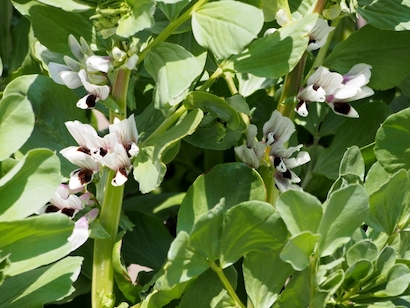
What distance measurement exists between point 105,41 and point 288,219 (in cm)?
16

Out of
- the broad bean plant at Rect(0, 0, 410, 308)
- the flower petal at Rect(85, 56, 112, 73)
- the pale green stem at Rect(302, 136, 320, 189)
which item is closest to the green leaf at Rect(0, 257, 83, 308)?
the broad bean plant at Rect(0, 0, 410, 308)

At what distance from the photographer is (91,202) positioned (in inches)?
16.5

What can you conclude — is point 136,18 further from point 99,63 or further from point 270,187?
point 270,187

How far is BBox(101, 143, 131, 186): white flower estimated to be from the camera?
0.38 metres

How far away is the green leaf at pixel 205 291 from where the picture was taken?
39 cm

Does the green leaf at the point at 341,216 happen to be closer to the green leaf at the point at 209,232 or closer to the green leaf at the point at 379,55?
the green leaf at the point at 209,232

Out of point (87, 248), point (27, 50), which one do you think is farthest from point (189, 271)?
point (27, 50)

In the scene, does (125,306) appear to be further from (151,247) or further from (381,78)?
(381,78)

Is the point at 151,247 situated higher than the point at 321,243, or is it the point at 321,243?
the point at 321,243

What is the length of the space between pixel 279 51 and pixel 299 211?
105mm

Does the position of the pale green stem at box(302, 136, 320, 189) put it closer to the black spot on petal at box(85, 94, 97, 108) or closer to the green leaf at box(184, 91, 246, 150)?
the green leaf at box(184, 91, 246, 150)

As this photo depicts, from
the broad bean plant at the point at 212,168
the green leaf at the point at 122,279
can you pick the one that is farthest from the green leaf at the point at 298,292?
the green leaf at the point at 122,279

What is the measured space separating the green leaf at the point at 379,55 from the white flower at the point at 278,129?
0.21 ft

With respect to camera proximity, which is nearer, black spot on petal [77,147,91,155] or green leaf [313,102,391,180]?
black spot on petal [77,147,91,155]
